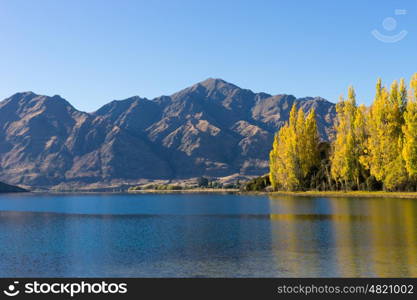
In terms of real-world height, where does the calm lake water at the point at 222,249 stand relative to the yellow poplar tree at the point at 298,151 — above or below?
below

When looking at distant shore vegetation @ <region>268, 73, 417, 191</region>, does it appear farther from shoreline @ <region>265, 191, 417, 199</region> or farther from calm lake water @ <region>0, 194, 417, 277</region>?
calm lake water @ <region>0, 194, 417, 277</region>

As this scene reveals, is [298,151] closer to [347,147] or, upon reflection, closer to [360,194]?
[347,147]

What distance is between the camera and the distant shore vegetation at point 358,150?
123812 mm

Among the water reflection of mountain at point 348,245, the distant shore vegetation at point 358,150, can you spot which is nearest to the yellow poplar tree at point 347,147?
the distant shore vegetation at point 358,150

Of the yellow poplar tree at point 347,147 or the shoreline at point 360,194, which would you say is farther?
the yellow poplar tree at point 347,147

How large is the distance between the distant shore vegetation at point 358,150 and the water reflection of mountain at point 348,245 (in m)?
52.3

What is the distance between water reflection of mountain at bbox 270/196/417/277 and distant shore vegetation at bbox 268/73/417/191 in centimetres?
5235

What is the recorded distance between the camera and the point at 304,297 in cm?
2730

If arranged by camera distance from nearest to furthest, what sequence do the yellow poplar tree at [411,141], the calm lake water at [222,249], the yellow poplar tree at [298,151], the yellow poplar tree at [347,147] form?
the calm lake water at [222,249], the yellow poplar tree at [411,141], the yellow poplar tree at [347,147], the yellow poplar tree at [298,151]

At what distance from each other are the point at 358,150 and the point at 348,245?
103 meters

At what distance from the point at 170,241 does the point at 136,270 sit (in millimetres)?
17105

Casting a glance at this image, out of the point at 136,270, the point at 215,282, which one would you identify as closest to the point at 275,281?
the point at 215,282

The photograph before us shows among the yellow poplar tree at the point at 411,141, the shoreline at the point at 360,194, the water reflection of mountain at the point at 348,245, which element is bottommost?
the water reflection of mountain at the point at 348,245

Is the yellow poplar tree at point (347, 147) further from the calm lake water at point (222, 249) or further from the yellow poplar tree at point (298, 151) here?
the calm lake water at point (222, 249)
